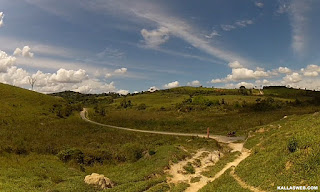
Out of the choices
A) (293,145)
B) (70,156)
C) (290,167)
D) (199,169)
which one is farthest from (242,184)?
(70,156)

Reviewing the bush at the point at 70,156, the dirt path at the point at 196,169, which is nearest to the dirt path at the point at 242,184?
the dirt path at the point at 196,169

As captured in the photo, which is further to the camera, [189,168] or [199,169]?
[199,169]

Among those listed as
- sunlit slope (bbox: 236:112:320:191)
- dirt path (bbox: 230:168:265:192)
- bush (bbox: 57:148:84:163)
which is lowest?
bush (bbox: 57:148:84:163)

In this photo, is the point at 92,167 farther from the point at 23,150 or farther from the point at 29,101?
the point at 29,101

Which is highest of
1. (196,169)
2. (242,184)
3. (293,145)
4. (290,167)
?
(293,145)

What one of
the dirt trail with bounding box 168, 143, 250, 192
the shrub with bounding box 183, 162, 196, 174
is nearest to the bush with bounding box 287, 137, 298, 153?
the dirt trail with bounding box 168, 143, 250, 192

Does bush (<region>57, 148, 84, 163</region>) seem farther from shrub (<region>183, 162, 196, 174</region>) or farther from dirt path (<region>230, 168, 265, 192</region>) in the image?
dirt path (<region>230, 168, 265, 192</region>)

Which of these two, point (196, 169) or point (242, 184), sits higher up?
point (242, 184)

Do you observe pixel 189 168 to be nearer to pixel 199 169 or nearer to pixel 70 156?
pixel 199 169

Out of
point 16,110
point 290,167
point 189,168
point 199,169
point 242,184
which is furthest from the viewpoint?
point 16,110

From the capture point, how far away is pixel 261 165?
20109 mm

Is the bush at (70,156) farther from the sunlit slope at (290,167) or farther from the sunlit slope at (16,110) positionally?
the sunlit slope at (16,110)

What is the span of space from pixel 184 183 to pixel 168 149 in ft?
35.0

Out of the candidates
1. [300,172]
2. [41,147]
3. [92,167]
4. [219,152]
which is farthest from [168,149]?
[41,147]
